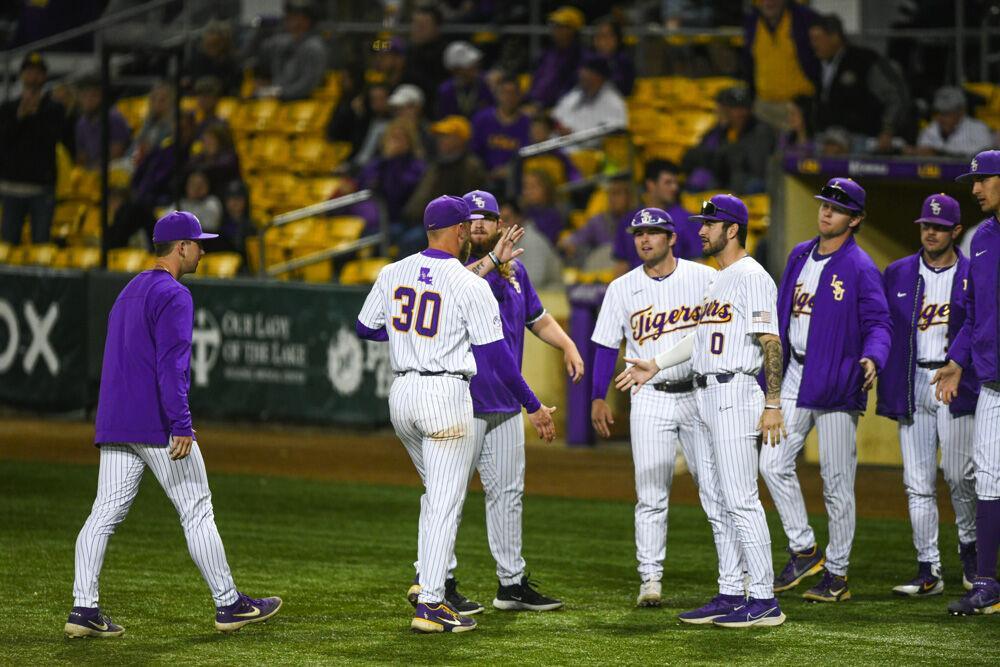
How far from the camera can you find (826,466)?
8.11 m

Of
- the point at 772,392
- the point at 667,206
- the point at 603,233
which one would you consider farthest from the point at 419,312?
the point at 603,233

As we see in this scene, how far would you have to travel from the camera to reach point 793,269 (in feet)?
27.3

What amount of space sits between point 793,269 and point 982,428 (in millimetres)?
1381

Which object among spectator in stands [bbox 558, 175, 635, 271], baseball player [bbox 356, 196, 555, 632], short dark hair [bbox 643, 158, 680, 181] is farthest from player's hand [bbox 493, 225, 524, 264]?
spectator in stands [bbox 558, 175, 635, 271]

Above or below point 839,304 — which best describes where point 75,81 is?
above

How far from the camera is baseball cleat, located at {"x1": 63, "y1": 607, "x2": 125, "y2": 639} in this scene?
267 inches

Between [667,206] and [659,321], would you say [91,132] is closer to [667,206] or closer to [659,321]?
[667,206]

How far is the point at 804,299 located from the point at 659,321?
99 cm

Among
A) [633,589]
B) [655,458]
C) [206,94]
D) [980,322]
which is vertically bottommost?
[633,589]

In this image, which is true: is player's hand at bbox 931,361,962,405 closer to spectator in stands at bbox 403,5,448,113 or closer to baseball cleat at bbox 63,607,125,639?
baseball cleat at bbox 63,607,125,639

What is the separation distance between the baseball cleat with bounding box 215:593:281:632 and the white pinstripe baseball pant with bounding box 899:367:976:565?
343 cm

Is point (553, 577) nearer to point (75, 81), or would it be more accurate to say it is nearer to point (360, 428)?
point (360, 428)

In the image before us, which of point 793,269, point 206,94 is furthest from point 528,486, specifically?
point 206,94

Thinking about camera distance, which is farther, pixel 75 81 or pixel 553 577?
pixel 75 81
